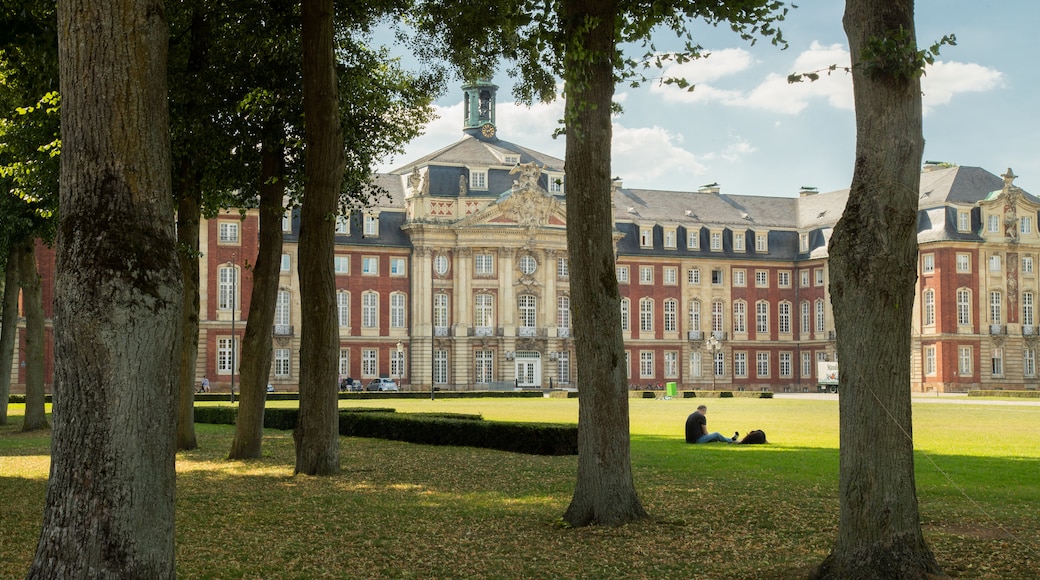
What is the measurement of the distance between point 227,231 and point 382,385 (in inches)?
439

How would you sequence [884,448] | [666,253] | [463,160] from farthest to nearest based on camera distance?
[666,253] → [463,160] → [884,448]

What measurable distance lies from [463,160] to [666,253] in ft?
44.8

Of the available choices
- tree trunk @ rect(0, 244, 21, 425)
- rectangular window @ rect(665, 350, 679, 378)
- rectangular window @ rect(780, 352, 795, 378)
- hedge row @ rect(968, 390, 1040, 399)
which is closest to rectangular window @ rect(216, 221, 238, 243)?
rectangular window @ rect(665, 350, 679, 378)

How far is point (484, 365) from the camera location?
61.0 m

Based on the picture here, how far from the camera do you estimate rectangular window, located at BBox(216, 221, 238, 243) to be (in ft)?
182

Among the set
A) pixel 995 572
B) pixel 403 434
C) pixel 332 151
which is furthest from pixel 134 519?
pixel 403 434

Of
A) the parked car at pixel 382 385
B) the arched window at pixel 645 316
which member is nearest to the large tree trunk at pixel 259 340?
the parked car at pixel 382 385

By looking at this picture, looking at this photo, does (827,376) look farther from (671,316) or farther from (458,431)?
(458,431)

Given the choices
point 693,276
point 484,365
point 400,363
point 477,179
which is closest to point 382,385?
point 400,363

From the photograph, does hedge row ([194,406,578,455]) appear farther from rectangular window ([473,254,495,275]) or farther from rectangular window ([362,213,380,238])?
rectangular window ([473,254,495,275])

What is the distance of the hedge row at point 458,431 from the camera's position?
1678 centimetres

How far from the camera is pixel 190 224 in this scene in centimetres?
1706

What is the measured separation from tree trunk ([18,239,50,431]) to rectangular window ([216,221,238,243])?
3201 cm

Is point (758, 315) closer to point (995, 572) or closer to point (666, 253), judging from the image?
point (666, 253)
